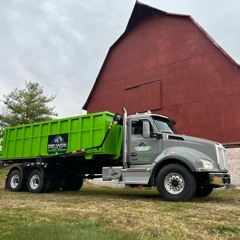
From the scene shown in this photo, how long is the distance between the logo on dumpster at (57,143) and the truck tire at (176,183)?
4392 mm

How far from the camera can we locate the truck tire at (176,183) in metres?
9.59

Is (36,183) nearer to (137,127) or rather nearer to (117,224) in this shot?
(137,127)

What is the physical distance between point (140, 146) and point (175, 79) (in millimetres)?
8497

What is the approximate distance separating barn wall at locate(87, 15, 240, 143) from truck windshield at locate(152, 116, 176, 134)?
17.1 ft

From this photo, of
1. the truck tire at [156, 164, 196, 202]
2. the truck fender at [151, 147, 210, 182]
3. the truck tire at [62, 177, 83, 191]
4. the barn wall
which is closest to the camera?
the truck tire at [156, 164, 196, 202]

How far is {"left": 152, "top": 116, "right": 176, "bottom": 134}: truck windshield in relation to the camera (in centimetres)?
1124

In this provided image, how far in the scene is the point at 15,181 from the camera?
47.4 ft

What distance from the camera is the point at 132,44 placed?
2247 cm

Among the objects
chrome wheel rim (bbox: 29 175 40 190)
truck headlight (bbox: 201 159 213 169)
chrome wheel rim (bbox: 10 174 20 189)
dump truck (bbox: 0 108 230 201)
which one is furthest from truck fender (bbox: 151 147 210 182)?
chrome wheel rim (bbox: 10 174 20 189)

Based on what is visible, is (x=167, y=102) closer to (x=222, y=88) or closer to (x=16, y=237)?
(x=222, y=88)

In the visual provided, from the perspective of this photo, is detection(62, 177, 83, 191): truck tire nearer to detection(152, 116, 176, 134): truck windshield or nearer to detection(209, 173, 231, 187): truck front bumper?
detection(152, 116, 176, 134): truck windshield

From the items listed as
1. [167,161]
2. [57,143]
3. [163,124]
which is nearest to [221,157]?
[167,161]

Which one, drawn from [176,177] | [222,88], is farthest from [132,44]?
[176,177]

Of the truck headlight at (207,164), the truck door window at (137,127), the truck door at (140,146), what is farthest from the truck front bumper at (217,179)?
the truck door window at (137,127)
